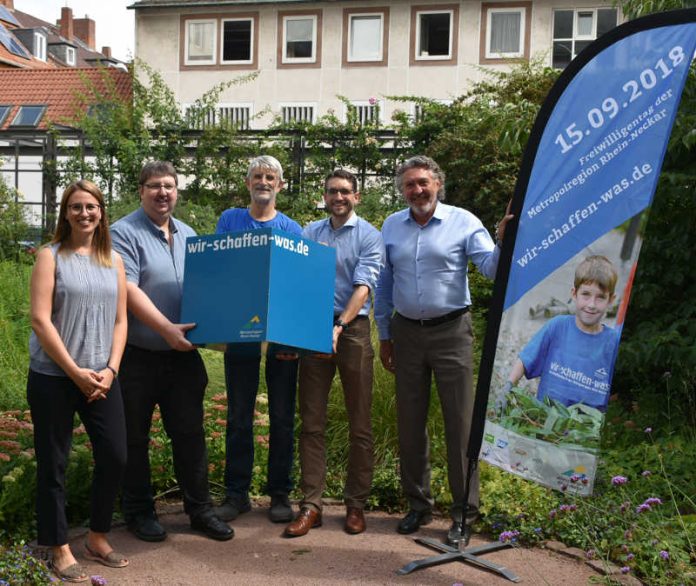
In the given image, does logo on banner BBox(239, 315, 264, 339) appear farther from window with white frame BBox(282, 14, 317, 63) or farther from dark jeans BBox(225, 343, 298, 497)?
window with white frame BBox(282, 14, 317, 63)

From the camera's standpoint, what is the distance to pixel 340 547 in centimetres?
510

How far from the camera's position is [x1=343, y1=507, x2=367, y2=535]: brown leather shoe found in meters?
5.34

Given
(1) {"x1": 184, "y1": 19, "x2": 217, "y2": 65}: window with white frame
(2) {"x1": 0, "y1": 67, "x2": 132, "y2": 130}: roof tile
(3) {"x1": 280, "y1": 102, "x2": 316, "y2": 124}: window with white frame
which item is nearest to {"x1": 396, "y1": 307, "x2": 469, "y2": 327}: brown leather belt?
(3) {"x1": 280, "y1": 102, "x2": 316, "y2": 124}: window with white frame

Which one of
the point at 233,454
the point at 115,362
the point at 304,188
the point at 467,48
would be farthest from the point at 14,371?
the point at 467,48

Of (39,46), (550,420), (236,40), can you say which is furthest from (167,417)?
(39,46)

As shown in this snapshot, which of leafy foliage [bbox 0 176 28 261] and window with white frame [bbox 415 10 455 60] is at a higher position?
window with white frame [bbox 415 10 455 60]

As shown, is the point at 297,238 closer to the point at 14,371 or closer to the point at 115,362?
the point at 115,362

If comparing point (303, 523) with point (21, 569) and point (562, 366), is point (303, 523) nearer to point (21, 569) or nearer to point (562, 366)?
point (21, 569)

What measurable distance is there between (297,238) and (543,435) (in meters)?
1.56

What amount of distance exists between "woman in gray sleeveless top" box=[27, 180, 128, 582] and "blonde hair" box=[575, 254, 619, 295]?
2257mm

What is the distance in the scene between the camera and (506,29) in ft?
88.9

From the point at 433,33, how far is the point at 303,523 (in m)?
24.3

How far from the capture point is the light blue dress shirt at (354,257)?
5.32 m

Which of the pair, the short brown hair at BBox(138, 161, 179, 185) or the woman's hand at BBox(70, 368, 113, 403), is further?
the short brown hair at BBox(138, 161, 179, 185)
